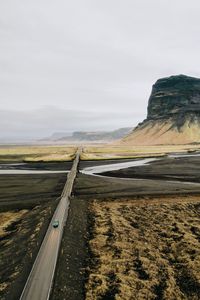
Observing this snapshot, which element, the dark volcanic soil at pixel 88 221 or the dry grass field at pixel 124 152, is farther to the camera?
the dry grass field at pixel 124 152

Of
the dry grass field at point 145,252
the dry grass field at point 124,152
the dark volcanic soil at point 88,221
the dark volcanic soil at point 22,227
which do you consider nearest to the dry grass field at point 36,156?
the dry grass field at point 124,152

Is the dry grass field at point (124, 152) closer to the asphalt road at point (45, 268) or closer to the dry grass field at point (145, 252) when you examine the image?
the dry grass field at point (145, 252)

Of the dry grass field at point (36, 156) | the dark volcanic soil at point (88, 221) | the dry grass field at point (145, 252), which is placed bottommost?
the dry grass field at point (145, 252)

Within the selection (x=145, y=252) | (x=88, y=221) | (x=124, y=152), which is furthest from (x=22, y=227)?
(x=124, y=152)

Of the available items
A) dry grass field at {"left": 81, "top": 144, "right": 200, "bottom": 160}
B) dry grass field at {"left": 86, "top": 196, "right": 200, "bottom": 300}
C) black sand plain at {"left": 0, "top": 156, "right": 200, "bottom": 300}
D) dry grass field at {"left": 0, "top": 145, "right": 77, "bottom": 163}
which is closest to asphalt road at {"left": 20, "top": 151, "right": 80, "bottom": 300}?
black sand plain at {"left": 0, "top": 156, "right": 200, "bottom": 300}

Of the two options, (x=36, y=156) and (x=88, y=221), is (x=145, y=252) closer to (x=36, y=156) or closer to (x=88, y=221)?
(x=88, y=221)

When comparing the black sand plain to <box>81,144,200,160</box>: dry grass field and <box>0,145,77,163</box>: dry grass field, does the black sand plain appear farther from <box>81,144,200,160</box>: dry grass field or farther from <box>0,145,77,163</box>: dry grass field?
<box>81,144,200,160</box>: dry grass field

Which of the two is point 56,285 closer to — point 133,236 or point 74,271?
point 74,271

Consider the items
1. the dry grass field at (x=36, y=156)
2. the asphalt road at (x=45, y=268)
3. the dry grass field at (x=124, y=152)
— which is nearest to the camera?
the asphalt road at (x=45, y=268)
